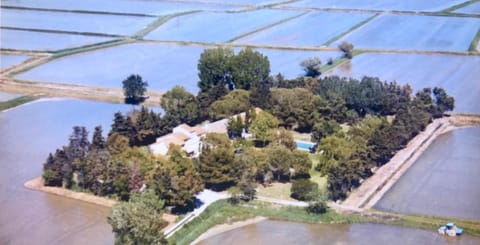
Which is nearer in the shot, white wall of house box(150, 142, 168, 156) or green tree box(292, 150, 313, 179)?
green tree box(292, 150, 313, 179)

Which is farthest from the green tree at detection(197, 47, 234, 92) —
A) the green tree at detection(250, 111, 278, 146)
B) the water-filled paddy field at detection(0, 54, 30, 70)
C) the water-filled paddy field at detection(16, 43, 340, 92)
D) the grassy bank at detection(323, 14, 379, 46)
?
the water-filled paddy field at detection(0, 54, 30, 70)

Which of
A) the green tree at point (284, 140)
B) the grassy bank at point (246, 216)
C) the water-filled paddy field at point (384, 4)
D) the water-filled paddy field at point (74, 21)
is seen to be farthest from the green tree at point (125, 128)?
the water-filled paddy field at point (384, 4)

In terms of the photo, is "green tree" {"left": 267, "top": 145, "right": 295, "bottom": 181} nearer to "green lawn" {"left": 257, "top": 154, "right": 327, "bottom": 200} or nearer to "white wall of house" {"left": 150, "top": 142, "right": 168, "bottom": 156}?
"green lawn" {"left": 257, "top": 154, "right": 327, "bottom": 200}

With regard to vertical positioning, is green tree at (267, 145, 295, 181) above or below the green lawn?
above

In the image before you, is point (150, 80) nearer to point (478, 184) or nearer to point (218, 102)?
point (218, 102)

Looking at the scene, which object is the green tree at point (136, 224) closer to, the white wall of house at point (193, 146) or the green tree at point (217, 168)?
the green tree at point (217, 168)

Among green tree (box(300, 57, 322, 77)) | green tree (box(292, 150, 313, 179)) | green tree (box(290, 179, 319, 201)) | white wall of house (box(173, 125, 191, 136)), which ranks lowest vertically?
green tree (box(290, 179, 319, 201))
